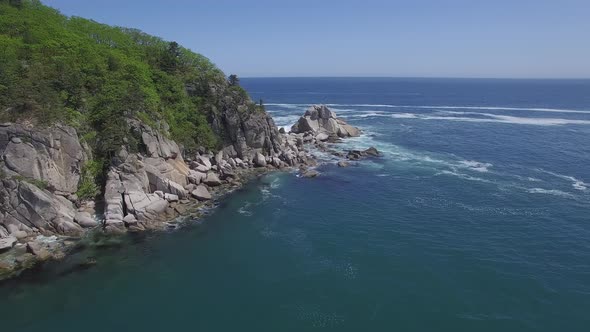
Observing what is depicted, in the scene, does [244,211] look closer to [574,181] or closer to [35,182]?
[35,182]

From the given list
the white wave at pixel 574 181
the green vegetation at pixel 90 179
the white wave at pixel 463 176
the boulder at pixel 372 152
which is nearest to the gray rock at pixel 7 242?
the green vegetation at pixel 90 179

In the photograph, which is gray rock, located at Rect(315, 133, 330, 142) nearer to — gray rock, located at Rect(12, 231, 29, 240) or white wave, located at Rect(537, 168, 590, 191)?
white wave, located at Rect(537, 168, 590, 191)

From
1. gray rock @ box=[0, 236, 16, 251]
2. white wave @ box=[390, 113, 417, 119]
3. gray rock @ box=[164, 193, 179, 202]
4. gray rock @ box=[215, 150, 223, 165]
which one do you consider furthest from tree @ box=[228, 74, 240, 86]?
white wave @ box=[390, 113, 417, 119]

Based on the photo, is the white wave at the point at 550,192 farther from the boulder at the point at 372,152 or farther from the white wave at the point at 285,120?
the white wave at the point at 285,120

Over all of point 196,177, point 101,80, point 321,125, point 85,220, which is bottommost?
point 85,220

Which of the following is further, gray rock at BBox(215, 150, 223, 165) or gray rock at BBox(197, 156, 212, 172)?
gray rock at BBox(215, 150, 223, 165)

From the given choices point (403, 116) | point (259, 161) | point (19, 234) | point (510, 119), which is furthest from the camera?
point (403, 116)

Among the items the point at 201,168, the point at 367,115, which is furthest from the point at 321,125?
the point at 201,168

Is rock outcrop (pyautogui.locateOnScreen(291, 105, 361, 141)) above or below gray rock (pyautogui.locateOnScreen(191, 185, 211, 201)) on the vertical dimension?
above
